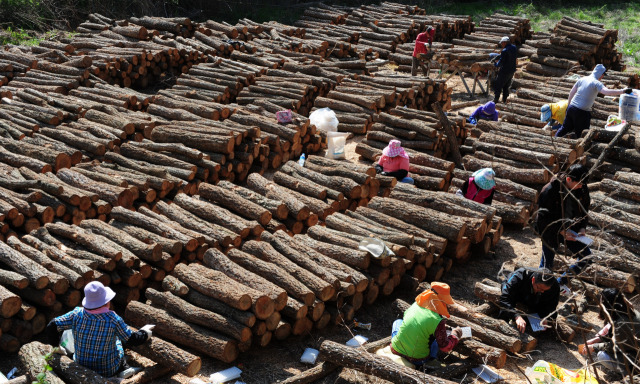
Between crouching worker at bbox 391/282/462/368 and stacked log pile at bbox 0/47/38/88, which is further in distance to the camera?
stacked log pile at bbox 0/47/38/88

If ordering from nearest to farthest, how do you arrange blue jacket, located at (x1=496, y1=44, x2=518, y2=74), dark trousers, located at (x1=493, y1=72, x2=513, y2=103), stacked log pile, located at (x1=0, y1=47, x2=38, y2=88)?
stacked log pile, located at (x1=0, y1=47, x2=38, y2=88) < blue jacket, located at (x1=496, y1=44, x2=518, y2=74) < dark trousers, located at (x1=493, y1=72, x2=513, y2=103)

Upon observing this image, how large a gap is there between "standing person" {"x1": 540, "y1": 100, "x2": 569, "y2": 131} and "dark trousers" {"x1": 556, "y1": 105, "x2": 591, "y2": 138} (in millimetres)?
851

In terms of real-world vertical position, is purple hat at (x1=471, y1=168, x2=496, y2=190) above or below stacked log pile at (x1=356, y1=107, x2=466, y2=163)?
above

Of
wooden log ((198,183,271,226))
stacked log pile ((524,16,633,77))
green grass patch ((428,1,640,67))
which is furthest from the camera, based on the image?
green grass patch ((428,1,640,67))

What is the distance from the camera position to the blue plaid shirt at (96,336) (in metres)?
7.55

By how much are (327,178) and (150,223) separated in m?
3.61

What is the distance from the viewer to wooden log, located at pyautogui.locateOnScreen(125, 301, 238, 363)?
8375mm

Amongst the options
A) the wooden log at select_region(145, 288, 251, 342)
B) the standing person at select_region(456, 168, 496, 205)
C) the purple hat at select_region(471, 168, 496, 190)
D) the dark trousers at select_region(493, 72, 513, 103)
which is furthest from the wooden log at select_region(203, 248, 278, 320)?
the dark trousers at select_region(493, 72, 513, 103)

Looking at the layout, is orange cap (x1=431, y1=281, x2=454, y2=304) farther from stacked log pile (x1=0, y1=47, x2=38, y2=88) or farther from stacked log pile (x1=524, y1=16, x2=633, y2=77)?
stacked log pile (x1=524, y1=16, x2=633, y2=77)

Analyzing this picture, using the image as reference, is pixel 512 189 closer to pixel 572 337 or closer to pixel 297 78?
pixel 572 337

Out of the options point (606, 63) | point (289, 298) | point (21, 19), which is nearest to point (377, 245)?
point (289, 298)

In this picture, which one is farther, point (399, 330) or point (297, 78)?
point (297, 78)

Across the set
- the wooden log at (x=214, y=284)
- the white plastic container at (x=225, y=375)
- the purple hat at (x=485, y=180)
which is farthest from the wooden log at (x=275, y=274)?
the purple hat at (x=485, y=180)

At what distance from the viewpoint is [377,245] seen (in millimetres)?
9914
